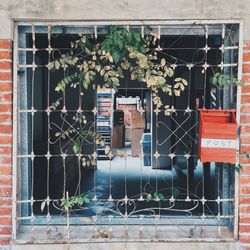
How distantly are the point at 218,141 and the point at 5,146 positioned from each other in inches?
71.1

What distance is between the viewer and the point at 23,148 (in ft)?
11.7

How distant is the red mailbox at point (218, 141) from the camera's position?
10.9 ft

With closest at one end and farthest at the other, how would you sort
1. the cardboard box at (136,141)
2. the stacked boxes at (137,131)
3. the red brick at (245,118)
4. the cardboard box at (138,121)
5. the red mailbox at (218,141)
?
the red mailbox at (218,141), the red brick at (245,118), the cardboard box at (138,121), the stacked boxes at (137,131), the cardboard box at (136,141)

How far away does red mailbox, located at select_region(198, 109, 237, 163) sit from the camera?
3.33 meters

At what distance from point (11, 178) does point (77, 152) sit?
1.98ft

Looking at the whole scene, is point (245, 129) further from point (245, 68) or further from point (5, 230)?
point (5, 230)

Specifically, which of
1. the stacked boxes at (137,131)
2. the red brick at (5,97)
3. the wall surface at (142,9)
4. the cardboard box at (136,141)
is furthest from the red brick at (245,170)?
the cardboard box at (136,141)

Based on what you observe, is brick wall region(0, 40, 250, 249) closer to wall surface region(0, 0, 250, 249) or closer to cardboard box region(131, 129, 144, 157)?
wall surface region(0, 0, 250, 249)

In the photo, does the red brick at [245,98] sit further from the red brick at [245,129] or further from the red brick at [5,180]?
the red brick at [5,180]

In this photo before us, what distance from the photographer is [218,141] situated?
3354 mm

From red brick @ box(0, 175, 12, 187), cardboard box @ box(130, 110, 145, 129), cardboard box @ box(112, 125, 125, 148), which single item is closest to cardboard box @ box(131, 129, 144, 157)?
cardboard box @ box(130, 110, 145, 129)

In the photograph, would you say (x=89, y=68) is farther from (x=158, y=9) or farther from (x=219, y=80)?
(x=219, y=80)

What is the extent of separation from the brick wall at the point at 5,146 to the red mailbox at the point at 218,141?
1.64m

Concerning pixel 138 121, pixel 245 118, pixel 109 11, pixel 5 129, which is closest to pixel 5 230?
pixel 5 129
